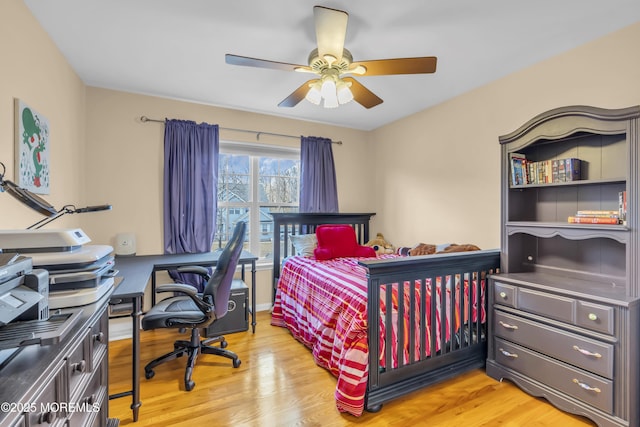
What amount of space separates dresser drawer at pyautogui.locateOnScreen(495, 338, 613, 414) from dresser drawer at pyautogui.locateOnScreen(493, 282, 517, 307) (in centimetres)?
28

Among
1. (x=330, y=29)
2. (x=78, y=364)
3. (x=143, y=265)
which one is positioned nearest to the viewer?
(x=78, y=364)

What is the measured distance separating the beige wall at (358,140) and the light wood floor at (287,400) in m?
1.23

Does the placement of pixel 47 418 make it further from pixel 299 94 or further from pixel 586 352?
pixel 586 352

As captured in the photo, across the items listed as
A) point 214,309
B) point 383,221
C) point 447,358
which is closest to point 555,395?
point 447,358

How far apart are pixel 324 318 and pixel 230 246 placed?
908mm

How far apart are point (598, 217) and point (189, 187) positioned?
341cm

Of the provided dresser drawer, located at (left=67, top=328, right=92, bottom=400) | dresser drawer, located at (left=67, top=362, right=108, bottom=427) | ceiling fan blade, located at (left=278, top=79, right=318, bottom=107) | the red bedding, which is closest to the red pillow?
the red bedding

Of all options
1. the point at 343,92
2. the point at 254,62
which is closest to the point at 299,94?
the point at 343,92

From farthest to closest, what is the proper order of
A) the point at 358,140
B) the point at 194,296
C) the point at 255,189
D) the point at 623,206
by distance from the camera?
the point at 358,140 → the point at 255,189 → the point at 194,296 → the point at 623,206

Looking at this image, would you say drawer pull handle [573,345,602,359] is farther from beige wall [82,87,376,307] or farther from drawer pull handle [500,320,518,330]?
beige wall [82,87,376,307]

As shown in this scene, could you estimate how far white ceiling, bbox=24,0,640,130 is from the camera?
5.74 ft

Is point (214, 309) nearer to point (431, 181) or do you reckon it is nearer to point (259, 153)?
point (259, 153)

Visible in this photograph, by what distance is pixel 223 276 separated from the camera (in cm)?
212

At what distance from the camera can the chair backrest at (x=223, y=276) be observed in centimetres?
208
